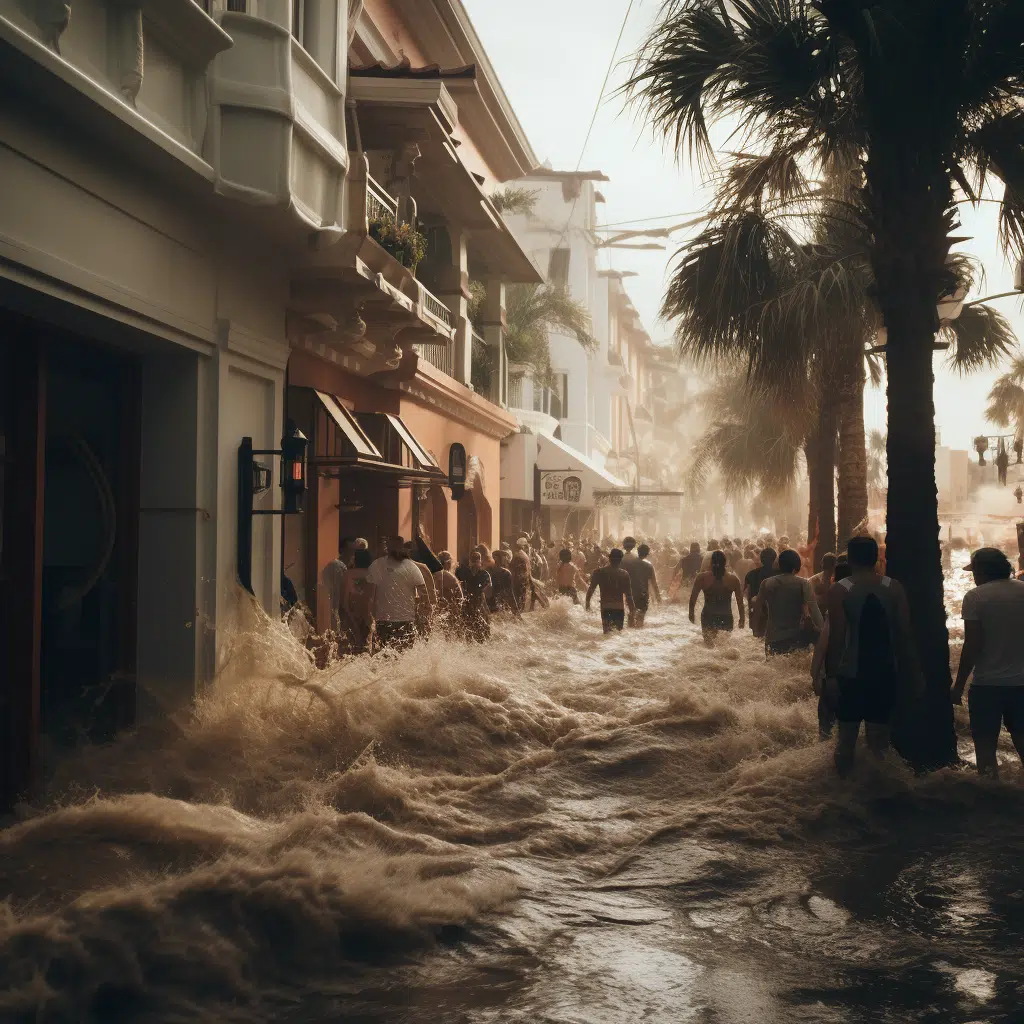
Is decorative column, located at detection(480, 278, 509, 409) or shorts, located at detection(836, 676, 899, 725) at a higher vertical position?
decorative column, located at detection(480, 278, 509, 409)

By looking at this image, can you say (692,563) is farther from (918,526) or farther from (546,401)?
(918,526)

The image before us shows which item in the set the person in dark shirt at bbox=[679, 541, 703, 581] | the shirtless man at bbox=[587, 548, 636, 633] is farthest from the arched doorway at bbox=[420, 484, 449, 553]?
the person in dark shirt at bbox=[679, 541, 703, 581]

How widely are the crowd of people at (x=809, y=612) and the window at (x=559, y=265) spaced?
89.0 ft

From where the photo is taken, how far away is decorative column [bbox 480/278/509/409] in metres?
26.3

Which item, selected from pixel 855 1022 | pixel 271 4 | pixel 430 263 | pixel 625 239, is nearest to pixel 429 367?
pixel 430 263

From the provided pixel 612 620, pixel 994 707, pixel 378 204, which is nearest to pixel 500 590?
pixel 612 620

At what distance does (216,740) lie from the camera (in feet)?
30.7

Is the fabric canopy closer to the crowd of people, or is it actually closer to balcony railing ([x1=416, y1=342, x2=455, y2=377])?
the crowd of people

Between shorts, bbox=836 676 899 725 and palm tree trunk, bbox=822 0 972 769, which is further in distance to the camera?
palm tree trunk, bbox=822 0 972 769

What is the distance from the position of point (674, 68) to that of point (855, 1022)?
7770 millimetres

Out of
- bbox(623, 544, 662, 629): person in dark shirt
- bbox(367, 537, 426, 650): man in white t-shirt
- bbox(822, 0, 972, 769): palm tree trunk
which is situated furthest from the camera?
bbox(623, 544, 662, 629): person in dark shirt

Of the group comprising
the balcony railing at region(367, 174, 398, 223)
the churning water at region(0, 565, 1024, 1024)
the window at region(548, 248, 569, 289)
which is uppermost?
the window at region(548, 248, 569, 289)

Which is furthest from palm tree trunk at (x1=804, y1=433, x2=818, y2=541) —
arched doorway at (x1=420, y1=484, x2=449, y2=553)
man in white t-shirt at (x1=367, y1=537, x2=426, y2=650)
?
man in white t-shirt at (x1=367, y1=537, x2=426, y2=650)

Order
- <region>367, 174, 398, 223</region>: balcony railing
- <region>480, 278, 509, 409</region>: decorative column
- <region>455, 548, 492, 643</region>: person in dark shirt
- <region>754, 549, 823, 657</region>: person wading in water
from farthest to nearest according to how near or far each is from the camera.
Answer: <region>480, 278, 509, 409</region>: decorative column, <region>455, 548, 492, 643</region>: person in dark shirt, <region>367, 174, 398, 223</region>: balcony railing, <region>754, 549, 823, 657</region>: person wading in water
